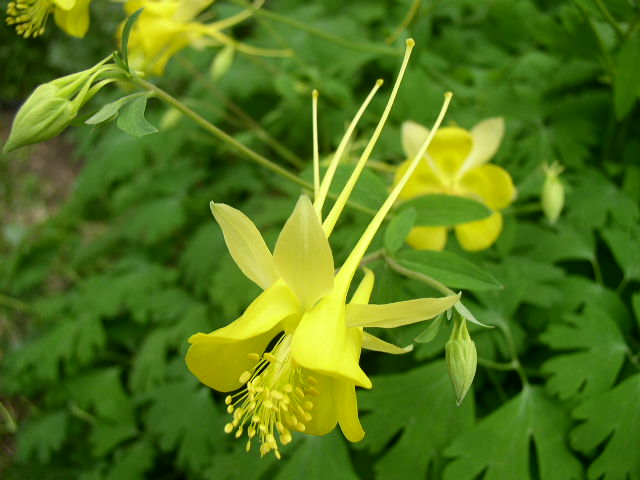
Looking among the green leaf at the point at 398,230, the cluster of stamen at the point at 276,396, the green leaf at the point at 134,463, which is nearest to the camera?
the cluster of stamen at the point at 276,396

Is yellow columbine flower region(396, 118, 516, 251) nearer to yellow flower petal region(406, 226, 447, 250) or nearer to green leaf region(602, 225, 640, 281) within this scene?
yellow flower petal region(406, 226, 447, 250)

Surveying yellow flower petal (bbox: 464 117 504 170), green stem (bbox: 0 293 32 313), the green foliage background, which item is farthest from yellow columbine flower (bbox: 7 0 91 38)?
green stem (bbox: 0 293 32 313)

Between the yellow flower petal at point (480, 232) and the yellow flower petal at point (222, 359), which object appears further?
the yellow flower petal at point (480, 232)

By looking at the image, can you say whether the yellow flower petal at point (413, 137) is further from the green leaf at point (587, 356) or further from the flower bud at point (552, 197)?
the green leaf at point (587, 356)

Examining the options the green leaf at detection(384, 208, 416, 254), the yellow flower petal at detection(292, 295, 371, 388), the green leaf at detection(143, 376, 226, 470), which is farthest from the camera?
the green leaf at detection(143, 376, 226, 470)

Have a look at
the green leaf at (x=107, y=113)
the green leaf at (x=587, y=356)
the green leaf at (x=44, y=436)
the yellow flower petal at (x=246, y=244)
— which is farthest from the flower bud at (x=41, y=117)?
the green leaf at (x=44, y=436)

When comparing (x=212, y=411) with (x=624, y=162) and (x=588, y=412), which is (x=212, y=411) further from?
(x=624, y=162)

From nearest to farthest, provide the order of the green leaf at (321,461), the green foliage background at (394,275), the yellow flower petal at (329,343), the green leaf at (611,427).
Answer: the yellow flower petal at (329,343), the green leaf at (611,427), the green foliage background at (394,275), the green leaf at (321,461)
